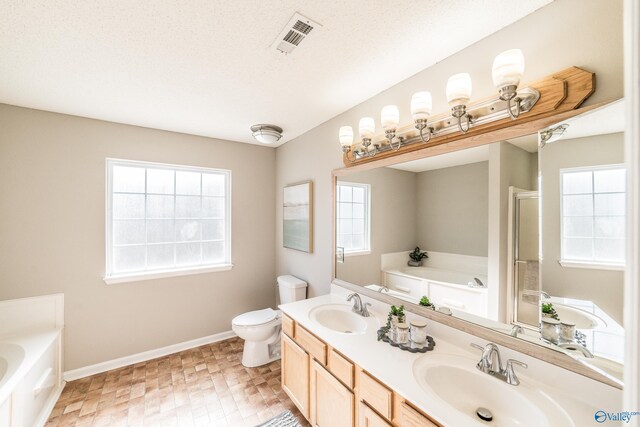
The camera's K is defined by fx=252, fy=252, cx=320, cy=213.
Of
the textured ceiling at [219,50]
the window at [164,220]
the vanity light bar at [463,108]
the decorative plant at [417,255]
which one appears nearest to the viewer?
the vanity light bar at [463,108]

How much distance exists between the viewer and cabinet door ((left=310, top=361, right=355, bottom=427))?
137 centimetres

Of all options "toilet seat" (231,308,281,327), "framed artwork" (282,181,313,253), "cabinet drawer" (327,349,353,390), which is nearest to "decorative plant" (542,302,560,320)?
"cabinet drawer" (327,349,353,390)

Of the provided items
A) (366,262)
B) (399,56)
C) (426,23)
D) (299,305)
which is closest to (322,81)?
(399,56)

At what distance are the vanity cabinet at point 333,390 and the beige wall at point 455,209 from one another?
835 mm

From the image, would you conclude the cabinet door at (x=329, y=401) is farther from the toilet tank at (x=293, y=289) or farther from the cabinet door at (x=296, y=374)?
the toilet tank at (x=293, y=289)

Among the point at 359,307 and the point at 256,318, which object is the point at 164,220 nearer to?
the point at 256,318

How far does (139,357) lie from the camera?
101 inches

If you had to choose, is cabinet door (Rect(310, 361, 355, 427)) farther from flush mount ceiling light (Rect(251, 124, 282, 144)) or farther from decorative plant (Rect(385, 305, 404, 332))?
flush mount ceiling light (Rect(251, 124, 282, 144))

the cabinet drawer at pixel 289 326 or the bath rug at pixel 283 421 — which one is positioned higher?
the cabinet drawer at pixel 289 326

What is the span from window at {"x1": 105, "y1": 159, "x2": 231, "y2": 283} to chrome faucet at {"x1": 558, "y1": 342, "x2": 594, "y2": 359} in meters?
2.92

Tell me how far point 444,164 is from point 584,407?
1201 mm

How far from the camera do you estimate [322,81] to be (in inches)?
69.0

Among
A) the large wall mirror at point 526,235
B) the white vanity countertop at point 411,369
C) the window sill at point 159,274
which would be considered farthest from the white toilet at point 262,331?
the large wall mirror at point 526,235

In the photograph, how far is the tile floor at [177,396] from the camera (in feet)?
6.09
